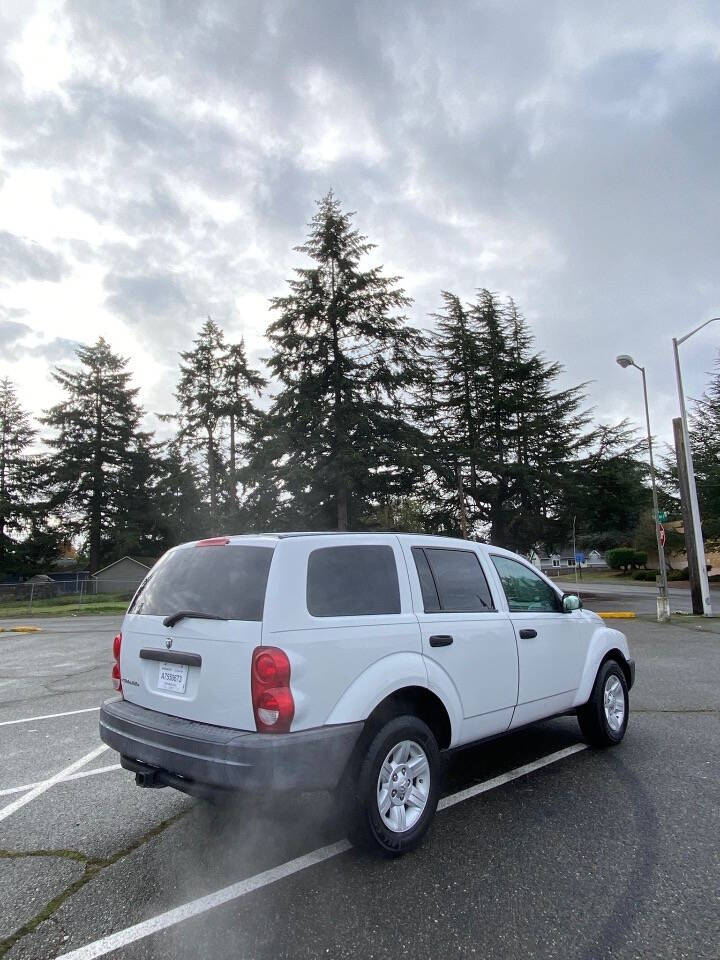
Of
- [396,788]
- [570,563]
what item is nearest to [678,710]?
[396,788]

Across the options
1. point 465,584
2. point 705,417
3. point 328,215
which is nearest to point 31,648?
point 465,584

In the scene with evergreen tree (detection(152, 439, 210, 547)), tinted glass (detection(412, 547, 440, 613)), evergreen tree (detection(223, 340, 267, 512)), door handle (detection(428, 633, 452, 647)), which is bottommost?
door handle (detection(428, 633, 452, 647))

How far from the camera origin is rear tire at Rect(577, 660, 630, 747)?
4848 millimetres

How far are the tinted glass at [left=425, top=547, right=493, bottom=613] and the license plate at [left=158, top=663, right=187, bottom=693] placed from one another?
1593 millimetres

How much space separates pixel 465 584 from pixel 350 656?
4.06 ft

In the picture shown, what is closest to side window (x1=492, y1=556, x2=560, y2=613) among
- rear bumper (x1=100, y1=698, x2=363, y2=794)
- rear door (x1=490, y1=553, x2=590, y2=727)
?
rear door (x1=490, y1=553, x2=590, y2=727)

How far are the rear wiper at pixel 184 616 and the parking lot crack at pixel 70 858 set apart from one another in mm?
1264

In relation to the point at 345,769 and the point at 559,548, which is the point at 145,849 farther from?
the point at 559,548

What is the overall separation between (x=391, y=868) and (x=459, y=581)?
1711mm

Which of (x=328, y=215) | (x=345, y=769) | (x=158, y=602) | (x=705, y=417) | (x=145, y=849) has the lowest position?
(x=145, y=849)

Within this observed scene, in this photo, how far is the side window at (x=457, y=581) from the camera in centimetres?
386

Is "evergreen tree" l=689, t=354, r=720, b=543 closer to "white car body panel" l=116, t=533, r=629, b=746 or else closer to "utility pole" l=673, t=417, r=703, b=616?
"utility pole" l=673, t=417, r=703, b=616

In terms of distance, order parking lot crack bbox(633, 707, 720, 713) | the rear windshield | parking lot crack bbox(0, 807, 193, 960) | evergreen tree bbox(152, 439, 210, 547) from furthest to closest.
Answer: evergreen tree bbox(152, 439, 210, 547), parking lot crack bbox(633, 707, 720, 713), the rear windshield, parking lot crack bbox(0, 807, 193, 960)

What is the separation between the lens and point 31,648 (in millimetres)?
13375
